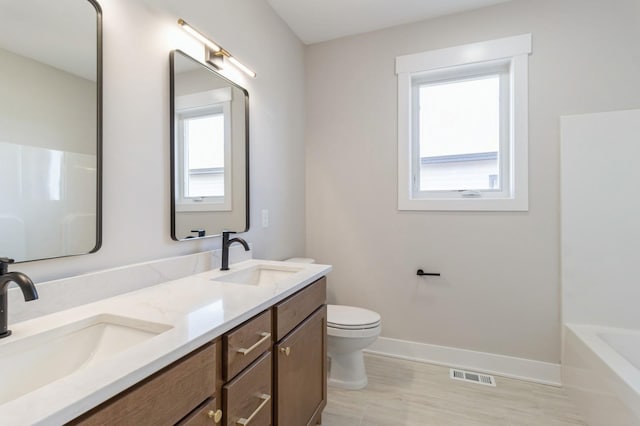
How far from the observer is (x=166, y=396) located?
74cm

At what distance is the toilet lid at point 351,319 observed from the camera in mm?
2006

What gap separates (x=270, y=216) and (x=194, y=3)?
1.31 meters

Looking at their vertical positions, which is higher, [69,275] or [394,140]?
[394,140]

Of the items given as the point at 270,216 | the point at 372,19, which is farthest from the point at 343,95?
the point at 270,216

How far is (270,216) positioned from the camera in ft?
7.54

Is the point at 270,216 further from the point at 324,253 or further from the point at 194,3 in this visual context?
the point at 194,3

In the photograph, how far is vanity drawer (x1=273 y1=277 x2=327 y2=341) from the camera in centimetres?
125

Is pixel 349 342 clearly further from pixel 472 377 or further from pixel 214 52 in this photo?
pixel 214 52

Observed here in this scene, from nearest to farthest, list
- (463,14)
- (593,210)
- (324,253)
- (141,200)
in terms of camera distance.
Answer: (141,200) < (593,210) < (463,14) < (324,253)

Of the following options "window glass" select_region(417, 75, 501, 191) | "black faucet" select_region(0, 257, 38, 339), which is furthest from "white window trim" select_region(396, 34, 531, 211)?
"black faucet" select_region(0, 257, 38, 339)

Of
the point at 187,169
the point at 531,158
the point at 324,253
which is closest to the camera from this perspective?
the point at 187,169

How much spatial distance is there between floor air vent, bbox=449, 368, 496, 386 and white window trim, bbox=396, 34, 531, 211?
117 cm

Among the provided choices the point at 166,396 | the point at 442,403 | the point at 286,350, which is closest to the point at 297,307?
the point at 286,350

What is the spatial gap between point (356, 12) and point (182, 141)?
5.47ft
